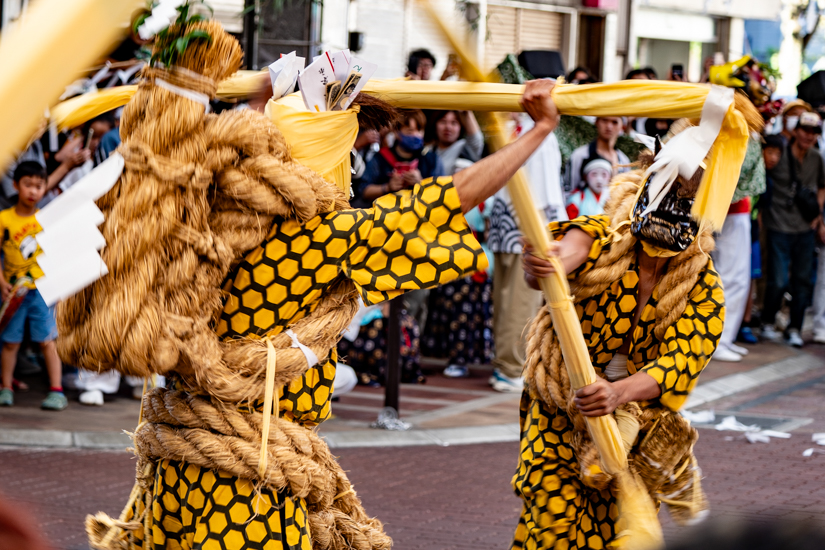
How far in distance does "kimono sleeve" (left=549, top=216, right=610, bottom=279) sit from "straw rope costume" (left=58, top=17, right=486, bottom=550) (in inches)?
33.1

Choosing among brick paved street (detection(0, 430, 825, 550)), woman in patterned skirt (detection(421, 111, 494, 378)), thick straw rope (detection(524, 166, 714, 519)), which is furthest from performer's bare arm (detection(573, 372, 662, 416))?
woman in patterned skirt (detection(421, 111, 494, 378))

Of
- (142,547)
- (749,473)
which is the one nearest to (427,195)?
(142,547)

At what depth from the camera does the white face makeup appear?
8.69 meters

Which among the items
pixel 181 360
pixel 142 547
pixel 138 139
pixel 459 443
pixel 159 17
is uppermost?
pixel 159 17

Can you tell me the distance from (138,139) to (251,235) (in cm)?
36

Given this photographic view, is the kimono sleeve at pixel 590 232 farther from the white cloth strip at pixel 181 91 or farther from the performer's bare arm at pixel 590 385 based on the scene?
the white cloth strip at pixel 181 91

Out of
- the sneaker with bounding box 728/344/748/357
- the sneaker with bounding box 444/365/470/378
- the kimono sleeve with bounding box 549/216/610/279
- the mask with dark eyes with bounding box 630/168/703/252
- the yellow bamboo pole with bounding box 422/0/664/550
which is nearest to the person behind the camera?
the yellow bamboo pole with bounding box 422/0/664/550

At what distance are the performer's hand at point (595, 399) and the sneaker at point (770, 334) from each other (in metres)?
9.26

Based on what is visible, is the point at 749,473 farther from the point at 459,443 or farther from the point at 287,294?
the point at 287,294

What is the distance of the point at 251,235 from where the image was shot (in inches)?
104

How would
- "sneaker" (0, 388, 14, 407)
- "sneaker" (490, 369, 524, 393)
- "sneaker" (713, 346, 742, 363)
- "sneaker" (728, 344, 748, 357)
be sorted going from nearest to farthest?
"sneaker" (0, 388, 14, 407) < "sneaker" (490, 369, 524, 393) < "sneaker" (713, 346, 742, 363) < "sneaker" (728, 344, 748, 357)

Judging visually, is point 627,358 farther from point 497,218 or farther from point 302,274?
point 497,218

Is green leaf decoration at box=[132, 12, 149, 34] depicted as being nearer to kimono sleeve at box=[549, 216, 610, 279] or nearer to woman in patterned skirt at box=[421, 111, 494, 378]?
kimono sleeve at box=[549, 216, 610, 279]

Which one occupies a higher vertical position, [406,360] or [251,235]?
[251,235]
